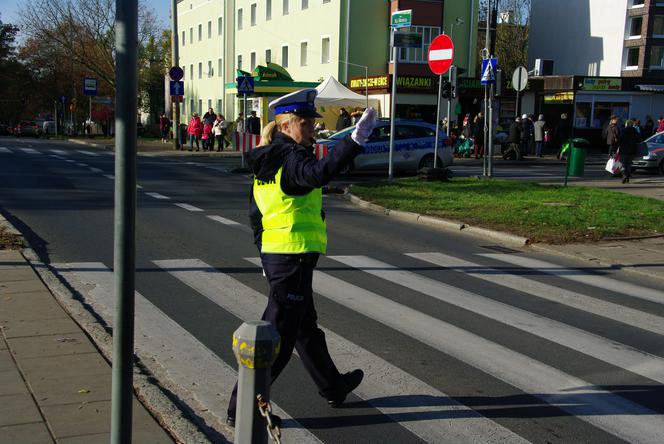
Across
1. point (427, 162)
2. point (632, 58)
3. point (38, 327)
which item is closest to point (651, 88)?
point (632, 58)

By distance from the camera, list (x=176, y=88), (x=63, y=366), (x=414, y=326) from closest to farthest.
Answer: (x=63, y=366) → (x=414, y=326) → (x=176, y=88)

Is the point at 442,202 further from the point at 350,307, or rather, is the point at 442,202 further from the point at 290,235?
the point at 290,235

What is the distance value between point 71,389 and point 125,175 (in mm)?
2196

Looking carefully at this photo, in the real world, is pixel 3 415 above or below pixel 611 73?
below

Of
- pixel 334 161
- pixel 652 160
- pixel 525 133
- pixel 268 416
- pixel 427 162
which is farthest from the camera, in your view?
pixel 525 133

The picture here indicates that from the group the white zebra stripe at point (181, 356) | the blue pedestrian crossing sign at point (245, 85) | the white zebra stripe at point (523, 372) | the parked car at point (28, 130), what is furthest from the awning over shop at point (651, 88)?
the parked car at point (28, 130)

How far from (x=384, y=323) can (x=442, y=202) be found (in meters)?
8.80

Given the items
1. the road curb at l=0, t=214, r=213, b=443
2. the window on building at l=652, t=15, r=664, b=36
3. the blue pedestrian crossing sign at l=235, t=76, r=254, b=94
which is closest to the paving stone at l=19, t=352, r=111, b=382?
the road curb at l=0, t=214, r=213, b=443

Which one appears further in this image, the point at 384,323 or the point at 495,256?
the point at 495,256

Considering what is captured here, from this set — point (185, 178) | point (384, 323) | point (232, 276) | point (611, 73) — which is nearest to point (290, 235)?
point (384, 323)

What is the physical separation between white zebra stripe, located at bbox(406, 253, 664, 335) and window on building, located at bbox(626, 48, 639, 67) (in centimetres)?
4787

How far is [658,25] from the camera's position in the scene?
50.6 meters

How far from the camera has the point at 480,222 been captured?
491 inches

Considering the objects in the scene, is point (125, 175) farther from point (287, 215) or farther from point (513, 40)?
point (513, 40)
